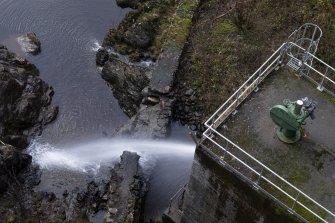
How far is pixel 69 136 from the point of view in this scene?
19.2m

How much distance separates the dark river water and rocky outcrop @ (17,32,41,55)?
0.81ft

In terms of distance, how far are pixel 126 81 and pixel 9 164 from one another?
6.15 metres

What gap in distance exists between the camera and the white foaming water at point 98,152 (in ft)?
58.7

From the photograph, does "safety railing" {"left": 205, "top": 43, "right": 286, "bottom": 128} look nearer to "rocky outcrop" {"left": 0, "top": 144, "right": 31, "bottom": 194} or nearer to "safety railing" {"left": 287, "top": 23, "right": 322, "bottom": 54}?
"safety railing" {"left": 287, "top": 23, "right": 322, "bottom": 54}

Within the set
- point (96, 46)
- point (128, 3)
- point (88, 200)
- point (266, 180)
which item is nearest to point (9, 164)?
point (88, 200)

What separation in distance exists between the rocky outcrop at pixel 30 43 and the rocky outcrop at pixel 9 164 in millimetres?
6710

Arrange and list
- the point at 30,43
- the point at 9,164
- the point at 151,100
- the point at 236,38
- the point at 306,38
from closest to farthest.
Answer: the point at 306,38 → the point at 9,164 → the point at 151,100 → the point at 236,38 → the point at 30,43

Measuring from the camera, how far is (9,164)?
16688 millimetres

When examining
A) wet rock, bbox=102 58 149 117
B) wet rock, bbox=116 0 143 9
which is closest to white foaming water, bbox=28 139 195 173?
wet rock, bbox=102 58 149 117

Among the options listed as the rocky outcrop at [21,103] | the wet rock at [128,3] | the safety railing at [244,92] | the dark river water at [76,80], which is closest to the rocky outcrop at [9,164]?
the dark river water at [76,80]

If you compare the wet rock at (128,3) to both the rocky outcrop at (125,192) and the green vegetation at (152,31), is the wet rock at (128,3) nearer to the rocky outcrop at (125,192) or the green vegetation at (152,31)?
the green vegetation at (152,31)

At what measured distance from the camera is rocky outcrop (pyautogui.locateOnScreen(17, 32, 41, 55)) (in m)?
22.5

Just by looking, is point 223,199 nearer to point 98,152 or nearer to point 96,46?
point 98,152

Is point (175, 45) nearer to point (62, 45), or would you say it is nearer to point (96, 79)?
point (96, 79)
